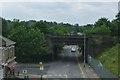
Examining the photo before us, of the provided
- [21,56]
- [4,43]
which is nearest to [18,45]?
[21,56]

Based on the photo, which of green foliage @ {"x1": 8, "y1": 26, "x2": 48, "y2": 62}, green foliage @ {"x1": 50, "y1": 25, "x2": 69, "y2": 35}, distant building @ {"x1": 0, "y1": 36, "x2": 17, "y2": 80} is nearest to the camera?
distant building @ {"x1": 0, "y1": 36, "x2": 17, "y2": 80}

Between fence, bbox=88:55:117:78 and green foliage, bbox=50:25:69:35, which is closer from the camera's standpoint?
fence, bbox=88:55:117:78

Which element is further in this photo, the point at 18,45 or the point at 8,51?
the point at 18,45

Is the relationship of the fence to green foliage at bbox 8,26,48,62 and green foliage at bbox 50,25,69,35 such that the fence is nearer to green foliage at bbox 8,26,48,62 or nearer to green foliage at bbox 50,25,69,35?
green foliage at bbox 8,26,48,62

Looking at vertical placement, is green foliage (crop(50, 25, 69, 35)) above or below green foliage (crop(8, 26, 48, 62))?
above

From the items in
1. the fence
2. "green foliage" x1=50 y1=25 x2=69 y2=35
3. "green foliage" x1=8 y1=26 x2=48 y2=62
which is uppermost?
"green foliage" x1=50 y1=25 x2=69 y2=35

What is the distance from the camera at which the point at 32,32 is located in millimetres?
83875

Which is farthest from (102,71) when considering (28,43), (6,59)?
(28,43)

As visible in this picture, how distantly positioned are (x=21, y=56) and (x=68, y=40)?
1385cm

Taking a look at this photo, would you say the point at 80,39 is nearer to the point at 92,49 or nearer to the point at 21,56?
the point at 92,49

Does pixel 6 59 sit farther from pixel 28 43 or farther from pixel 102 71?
pixel 28 43

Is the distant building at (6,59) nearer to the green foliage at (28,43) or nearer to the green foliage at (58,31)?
the green foliage at (28,43)

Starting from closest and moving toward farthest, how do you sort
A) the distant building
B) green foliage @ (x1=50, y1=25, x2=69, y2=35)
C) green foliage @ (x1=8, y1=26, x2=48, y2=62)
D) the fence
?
the fence → the distant building → green foliage @ (x1=8, y1=26, x2=48, y2=62) → green foliage @ (x1=50, y1=25, x2=69, y2=35)

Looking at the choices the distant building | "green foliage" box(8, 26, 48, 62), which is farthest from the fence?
"green foliage" box(8, 26, 48, 62)
